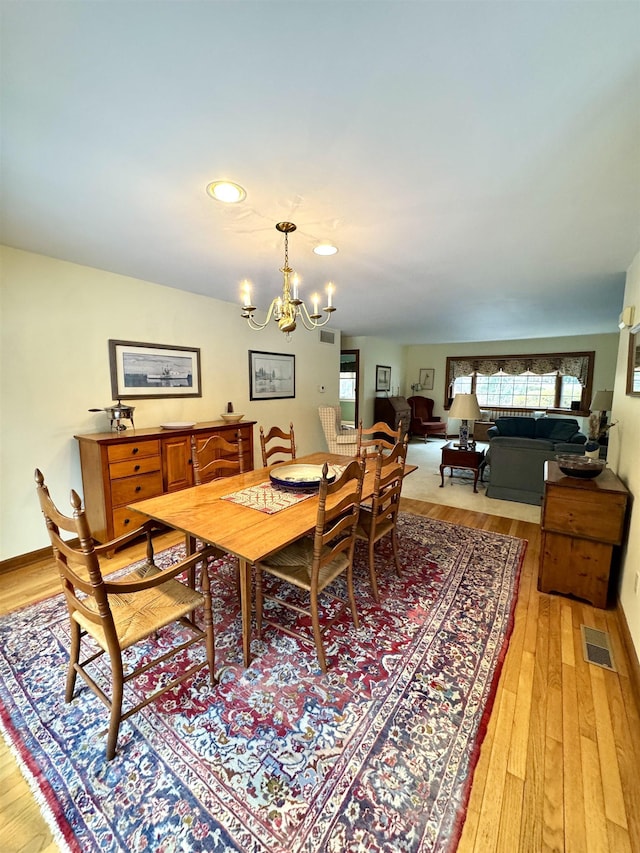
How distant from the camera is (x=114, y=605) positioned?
4.92 feet

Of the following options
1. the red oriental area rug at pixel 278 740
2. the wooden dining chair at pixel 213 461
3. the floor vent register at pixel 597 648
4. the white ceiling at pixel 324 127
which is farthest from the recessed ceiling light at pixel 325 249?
the floor vent register at pixel 597 648

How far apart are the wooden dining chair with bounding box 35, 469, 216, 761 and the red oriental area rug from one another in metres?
0.13

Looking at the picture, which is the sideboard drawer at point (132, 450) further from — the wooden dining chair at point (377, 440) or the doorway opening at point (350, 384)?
the doorway opening at point (350, 384)

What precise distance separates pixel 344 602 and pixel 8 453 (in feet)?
8.68

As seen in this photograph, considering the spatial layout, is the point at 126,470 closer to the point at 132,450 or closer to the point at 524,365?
the point at 132,450

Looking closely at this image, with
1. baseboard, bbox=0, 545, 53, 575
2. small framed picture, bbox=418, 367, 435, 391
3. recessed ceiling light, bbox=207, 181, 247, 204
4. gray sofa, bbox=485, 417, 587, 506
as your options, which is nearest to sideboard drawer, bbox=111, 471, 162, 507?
baseboard, bbox=0, 545, 53, 575

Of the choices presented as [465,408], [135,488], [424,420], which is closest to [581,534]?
[465,408]

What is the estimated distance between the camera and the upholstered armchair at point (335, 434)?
212 inches

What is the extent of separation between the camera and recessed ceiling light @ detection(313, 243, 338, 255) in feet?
7.73

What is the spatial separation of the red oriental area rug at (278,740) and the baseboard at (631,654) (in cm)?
53

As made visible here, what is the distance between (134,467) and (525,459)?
4211 mm

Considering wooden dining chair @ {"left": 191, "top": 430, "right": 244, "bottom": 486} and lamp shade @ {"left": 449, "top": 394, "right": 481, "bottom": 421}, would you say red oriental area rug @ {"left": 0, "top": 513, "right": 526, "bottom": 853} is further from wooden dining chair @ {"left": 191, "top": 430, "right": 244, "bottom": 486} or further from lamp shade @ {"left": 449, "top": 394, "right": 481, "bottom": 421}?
lamp shade @ {"left": 449, "top": 394, "right": 481, "bottom": 421}

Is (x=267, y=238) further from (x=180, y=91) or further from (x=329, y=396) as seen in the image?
(x=329, y=396)

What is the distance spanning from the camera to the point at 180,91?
1117 mm
